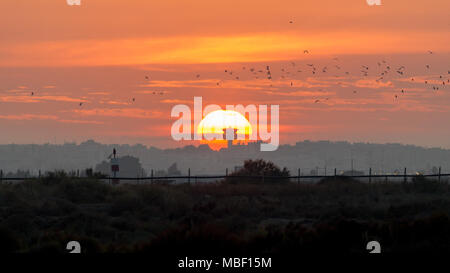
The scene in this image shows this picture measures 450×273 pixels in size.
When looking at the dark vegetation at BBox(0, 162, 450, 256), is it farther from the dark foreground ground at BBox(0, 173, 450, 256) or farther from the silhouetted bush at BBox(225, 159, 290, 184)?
the silhouetted bush at BBox(225, 159, 290, 184)

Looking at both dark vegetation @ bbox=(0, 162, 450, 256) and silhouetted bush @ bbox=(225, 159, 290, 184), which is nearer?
dark vegetation @ bbox=(0, 162, 450, 256)

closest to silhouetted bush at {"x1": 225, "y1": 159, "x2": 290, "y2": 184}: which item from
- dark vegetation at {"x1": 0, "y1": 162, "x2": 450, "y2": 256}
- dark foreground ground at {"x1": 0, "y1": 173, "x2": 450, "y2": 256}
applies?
dark vegetation at {"x1": 0, "y1": 162, "x2": 450, "y2": 256}

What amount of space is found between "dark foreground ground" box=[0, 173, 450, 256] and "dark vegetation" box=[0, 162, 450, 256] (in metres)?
0.06

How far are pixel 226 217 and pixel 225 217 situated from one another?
5.3 inches

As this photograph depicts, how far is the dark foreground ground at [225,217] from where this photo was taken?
2756cm

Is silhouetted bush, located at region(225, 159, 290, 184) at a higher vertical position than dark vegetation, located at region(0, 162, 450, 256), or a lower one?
higher

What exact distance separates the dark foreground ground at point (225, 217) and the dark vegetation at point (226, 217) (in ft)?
0.18

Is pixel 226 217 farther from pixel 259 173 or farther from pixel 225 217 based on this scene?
pixel 259 173

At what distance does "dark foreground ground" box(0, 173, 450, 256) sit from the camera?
27.6 metres

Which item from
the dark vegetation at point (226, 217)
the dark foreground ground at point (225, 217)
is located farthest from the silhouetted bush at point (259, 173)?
the dark foreground ground at point (225, 217)

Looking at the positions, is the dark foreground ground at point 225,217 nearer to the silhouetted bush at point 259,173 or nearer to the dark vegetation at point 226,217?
the dark vegetation at point 226,217

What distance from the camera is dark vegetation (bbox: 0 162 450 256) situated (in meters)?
27.6

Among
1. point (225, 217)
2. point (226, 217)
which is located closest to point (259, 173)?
point (225, 217)

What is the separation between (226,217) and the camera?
139 ft
